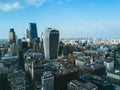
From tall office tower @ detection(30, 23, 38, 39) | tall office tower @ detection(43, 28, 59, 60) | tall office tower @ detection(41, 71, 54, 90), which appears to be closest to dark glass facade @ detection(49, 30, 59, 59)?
tall office tower @ detection(43, 28, 59, 60)

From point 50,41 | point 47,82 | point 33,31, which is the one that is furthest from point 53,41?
point 33,31

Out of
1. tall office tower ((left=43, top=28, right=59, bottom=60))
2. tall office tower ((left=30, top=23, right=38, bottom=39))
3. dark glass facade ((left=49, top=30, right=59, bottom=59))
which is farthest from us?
tall office tower ((left=30, top=23, right=38, bottom=39))

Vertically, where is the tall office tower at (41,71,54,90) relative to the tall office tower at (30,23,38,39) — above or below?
below

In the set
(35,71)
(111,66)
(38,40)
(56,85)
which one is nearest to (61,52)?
(38,40)

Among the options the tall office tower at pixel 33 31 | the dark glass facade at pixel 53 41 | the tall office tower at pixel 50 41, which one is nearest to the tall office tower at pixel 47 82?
the tall office tower at pixel 50 41

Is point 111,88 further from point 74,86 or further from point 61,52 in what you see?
point 61,52

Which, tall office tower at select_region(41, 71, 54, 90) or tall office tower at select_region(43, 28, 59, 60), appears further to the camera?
tall office tower at select_region(43, 28, 59, 60)

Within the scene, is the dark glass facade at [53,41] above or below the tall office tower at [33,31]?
below

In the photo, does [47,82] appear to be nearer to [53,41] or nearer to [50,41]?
[50,41]

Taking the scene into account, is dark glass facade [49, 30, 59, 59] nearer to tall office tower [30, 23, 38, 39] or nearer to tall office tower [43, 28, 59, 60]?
tall office tower [43, 28, 59, 60]

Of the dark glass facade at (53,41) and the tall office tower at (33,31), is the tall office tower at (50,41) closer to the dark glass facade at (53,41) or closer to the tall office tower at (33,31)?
the dark glass facade at (53,41)
